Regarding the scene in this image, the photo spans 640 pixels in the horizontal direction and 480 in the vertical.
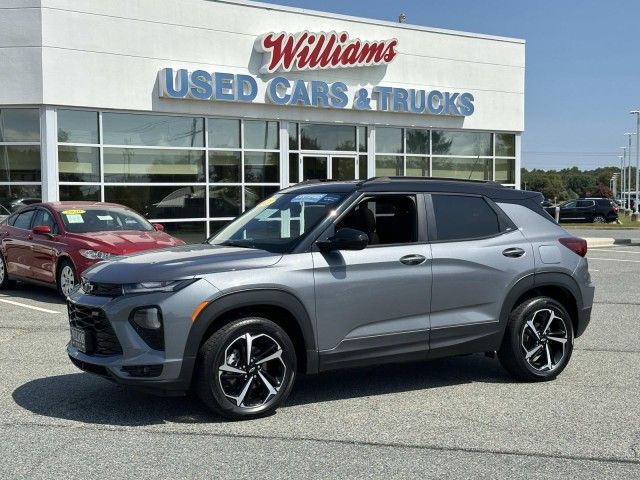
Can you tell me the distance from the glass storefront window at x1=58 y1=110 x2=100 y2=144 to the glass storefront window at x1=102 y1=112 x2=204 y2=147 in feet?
0.81

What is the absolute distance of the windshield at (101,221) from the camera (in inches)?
472

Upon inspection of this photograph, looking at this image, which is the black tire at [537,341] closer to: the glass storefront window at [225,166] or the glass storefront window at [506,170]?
the glass storefront window at [225,166]

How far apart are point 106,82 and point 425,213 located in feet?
41.9

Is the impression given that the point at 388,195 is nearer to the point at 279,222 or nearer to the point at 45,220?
the point at 279,222

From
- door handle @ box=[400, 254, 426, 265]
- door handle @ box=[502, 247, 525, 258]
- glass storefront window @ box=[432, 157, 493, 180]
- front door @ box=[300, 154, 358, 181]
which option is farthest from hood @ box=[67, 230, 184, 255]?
glass storefront window @ box=[432, 157, 493, 180]

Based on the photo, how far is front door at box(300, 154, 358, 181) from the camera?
68.1ft


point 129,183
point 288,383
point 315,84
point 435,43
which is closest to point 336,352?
point 288,383

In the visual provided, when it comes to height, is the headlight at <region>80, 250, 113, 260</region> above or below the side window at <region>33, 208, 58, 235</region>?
below

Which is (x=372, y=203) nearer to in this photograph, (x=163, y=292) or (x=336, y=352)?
(x=336, y=352)

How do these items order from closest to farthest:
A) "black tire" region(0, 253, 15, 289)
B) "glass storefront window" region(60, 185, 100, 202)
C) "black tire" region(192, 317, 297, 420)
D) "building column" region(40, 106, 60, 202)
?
"black tire" region(192, 317, 297, 420) → "black tire" region(0, 253, 15, 289) → "building column" region(40, 106, 60, 202) → "glass storefront window" region(60, 185, 100, 202)

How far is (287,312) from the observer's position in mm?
5750

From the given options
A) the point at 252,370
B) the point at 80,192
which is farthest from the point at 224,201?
the point at 252,370

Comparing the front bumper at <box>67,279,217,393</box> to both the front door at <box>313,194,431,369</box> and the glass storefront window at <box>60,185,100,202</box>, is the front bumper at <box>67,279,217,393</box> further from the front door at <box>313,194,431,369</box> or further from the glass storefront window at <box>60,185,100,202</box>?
the glass storefront window at <box>60,185,100,202</box>

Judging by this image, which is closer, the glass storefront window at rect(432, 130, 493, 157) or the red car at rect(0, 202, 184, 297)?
the red car at rect(0, 202, 184, 297)
